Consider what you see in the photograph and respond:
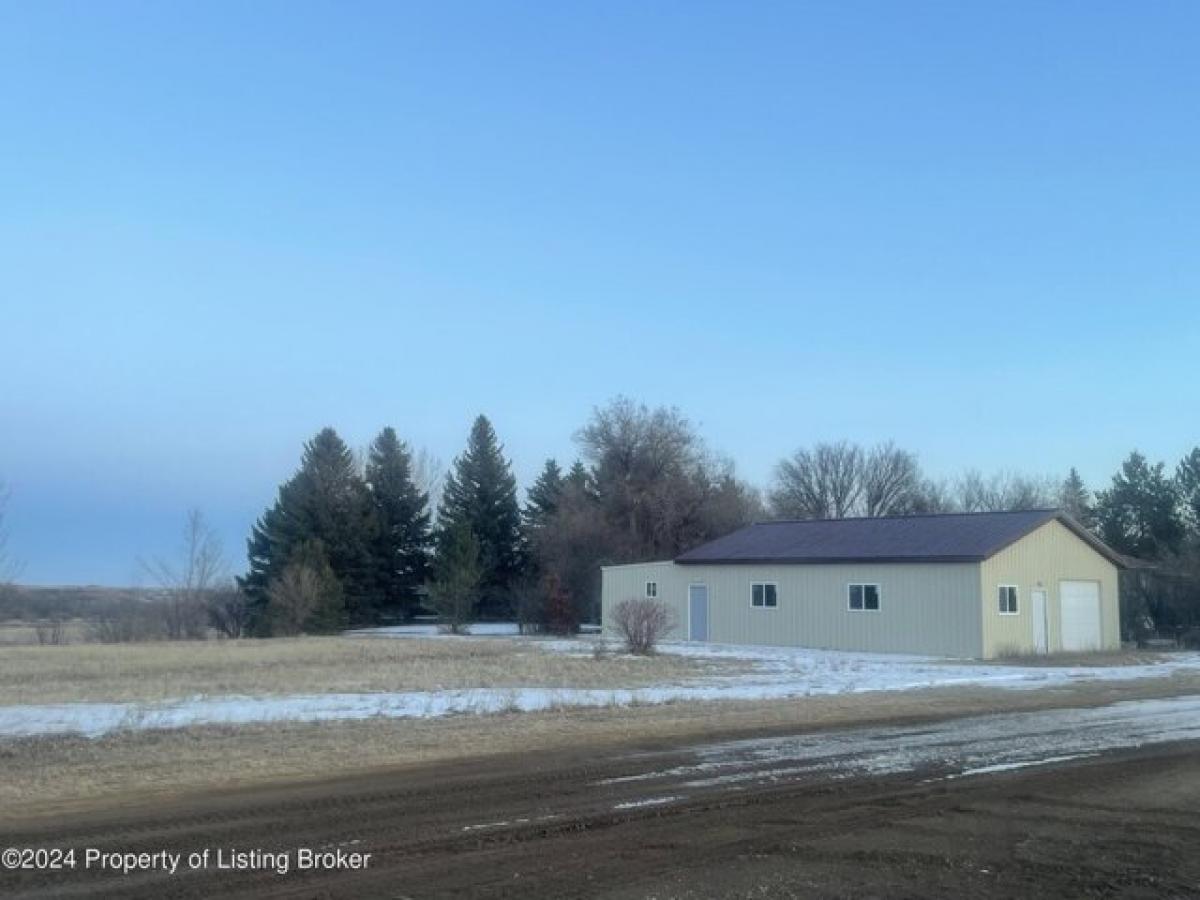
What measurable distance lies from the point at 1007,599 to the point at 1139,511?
35506 millimetres

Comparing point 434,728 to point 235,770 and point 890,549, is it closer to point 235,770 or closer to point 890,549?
point 235,770

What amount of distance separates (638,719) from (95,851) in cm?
945

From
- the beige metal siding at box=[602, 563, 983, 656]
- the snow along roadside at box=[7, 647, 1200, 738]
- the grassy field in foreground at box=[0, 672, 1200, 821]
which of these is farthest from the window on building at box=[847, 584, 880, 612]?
the grassy field in foreground at box=[0, 672, 1200, 821]

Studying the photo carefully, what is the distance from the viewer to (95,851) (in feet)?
26.3

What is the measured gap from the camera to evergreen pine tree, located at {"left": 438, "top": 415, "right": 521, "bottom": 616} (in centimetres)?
7075

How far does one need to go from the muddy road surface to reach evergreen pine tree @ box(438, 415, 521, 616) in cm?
5853

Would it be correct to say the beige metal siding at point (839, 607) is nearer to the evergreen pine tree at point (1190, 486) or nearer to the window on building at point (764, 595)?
the window on building at point (764, 595)

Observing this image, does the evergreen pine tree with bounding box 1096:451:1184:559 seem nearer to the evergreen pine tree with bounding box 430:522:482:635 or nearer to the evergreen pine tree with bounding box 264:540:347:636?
the evergreen pine tree with bounding box 430:522:482:635

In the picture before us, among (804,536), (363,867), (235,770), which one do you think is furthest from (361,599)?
(363,867)

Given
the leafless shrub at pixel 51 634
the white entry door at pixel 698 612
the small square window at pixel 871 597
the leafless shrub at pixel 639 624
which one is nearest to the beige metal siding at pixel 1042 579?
the small square window at pixel 871 597

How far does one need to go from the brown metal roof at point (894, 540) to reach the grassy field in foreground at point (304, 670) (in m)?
8.20

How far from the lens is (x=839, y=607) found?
3753 centimetres

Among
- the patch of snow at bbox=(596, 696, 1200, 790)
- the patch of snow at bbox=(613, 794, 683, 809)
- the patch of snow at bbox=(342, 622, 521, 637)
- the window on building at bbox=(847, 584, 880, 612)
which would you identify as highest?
the window on building at bbox=(847, 584, 880, 612)

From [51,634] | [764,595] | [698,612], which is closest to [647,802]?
[764,595]
